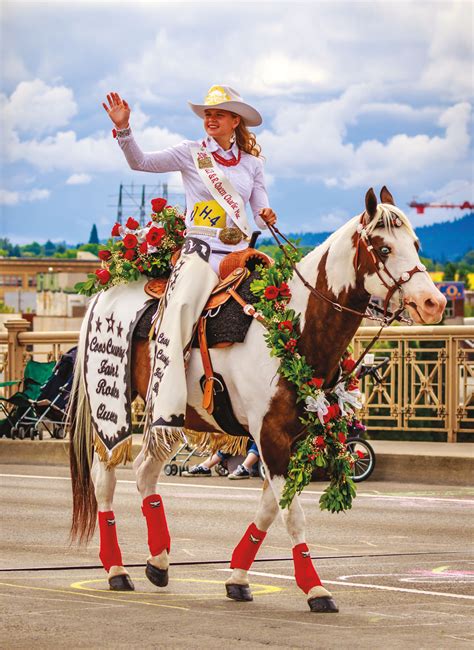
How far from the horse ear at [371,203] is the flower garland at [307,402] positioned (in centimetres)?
81

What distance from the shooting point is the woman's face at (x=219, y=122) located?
397 inches

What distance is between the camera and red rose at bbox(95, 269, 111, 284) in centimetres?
1062

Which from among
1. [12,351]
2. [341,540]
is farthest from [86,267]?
[341,540]

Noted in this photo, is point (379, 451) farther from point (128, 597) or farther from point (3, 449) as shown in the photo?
point (128, 597)

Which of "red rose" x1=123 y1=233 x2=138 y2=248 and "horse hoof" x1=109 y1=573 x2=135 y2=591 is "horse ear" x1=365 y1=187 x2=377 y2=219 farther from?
"horse hoof" x1=109 y1=573 x2=135 y2=591

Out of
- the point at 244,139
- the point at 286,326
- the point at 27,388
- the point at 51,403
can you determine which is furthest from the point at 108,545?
the point at 27,388

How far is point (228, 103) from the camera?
32.8 ft

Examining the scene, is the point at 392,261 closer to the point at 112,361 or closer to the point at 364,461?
the point at 112,361

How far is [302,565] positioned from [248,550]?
62 cm

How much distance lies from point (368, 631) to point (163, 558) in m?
2.06

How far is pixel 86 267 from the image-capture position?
593 feet

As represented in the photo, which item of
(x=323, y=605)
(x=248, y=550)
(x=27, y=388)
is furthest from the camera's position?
(x=27, y=388)

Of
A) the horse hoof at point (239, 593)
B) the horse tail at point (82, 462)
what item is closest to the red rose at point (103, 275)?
the horse tail at point (82, 462)

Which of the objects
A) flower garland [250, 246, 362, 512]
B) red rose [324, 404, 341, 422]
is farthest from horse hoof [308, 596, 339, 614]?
red rose [324, 404, 341, 422]
